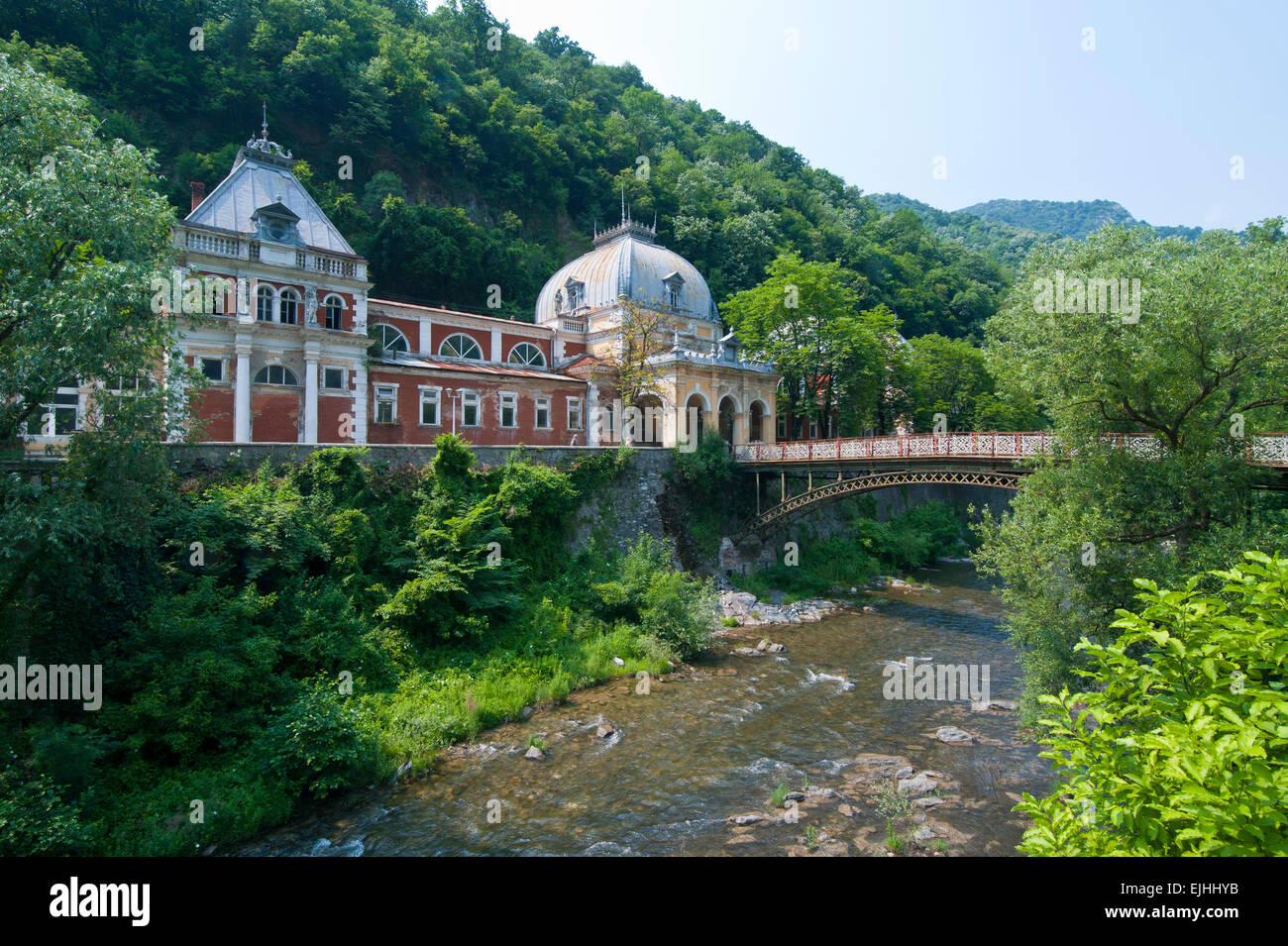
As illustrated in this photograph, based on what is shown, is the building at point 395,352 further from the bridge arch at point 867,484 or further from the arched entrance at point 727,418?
the bridge arch at point 867,484

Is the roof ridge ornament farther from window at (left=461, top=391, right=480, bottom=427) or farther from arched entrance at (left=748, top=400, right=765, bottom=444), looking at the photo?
arched entrance at (left=748, top=400, right=765, bottom=444)

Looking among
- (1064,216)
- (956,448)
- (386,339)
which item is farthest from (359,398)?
(1064,216)

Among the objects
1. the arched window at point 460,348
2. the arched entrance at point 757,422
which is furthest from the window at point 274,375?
the arched entrance at point 757,422

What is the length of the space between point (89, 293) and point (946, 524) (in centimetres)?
4639

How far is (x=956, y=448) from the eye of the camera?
23.9m

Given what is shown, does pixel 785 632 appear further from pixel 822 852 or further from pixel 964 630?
pixel 822 852

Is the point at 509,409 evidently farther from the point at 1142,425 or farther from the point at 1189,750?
the point at 1189,750

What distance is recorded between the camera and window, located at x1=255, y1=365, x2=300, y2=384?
90.5ft

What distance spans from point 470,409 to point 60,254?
2096cm

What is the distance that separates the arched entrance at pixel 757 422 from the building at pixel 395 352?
0.14 m

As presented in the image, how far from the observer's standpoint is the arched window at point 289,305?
28375 millimetres

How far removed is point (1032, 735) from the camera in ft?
51.4

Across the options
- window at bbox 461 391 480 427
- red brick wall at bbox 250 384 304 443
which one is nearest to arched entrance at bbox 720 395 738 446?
window at bbox 461 391 480 427
